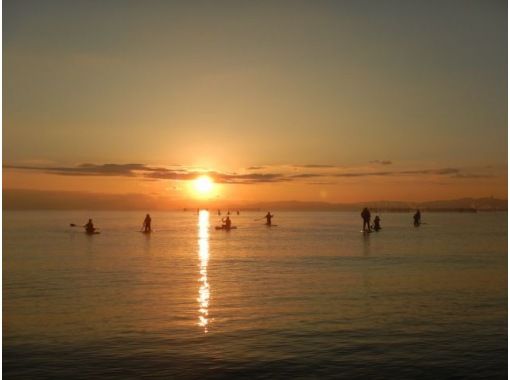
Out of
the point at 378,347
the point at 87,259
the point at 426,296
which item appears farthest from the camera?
the point at 87,259

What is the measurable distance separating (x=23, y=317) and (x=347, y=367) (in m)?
9.39

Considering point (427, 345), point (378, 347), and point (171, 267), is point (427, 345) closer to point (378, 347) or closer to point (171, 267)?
point (378, 347)

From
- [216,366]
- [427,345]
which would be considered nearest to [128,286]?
[216,366]

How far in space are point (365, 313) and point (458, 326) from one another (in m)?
2.66

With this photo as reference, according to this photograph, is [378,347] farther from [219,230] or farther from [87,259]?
[219,230]

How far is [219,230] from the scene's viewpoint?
74.7m

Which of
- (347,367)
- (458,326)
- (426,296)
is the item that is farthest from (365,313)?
(347,367)

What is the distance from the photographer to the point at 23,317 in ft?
51.0

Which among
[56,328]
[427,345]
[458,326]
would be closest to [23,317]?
[56,328]

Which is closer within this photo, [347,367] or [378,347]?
[347,367]

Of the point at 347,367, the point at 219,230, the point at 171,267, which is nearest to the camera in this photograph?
the point at 347,367

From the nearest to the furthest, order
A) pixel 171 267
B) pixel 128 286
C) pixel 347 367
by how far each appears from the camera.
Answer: pixel 347 367, pixel 128 286, pixel 171 267

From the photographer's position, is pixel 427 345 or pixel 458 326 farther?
pixel 458 326

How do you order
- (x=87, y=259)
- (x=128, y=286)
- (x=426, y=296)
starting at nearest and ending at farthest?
(x=426, y=296) < (x=128, y=286) < (x=87, y=259)
